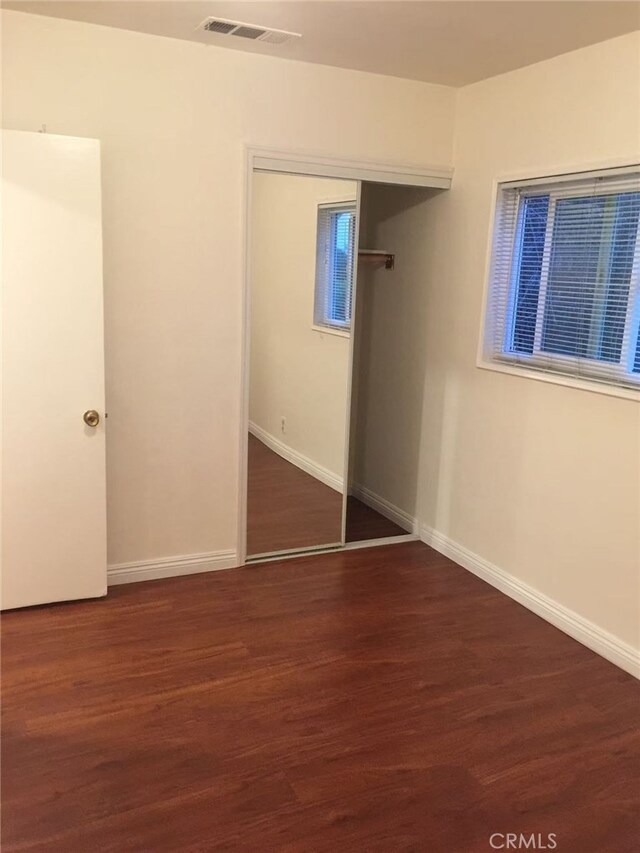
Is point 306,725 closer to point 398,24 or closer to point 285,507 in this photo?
point 285,507

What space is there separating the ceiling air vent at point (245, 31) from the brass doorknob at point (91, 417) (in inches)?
66.5

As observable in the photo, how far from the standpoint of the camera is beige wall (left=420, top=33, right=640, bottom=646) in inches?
115

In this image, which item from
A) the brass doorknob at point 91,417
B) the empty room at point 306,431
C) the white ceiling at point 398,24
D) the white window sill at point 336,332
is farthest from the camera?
the white window sill at point 336,332

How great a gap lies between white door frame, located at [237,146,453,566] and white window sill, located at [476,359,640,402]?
0.81 metres

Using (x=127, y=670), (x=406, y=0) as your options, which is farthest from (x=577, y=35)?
(x=127, y=670)

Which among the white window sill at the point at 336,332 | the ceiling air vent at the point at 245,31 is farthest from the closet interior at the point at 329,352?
the ceiling air vent at the point at 245,31

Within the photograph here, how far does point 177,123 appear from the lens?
3.23 metres

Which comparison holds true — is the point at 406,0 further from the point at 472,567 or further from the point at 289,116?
the point at 472,567

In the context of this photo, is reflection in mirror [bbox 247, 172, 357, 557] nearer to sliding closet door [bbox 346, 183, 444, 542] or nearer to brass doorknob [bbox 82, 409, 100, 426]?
sliding closet door [bbox 346, 183, 444, 542]

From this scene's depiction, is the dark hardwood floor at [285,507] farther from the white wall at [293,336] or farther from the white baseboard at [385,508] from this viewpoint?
the white baseboard at [385,508]

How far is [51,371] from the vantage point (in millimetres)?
3047

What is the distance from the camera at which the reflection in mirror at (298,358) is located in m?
3.61

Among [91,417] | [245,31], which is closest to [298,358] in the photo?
[91,417]

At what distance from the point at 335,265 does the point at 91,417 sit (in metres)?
1.57
